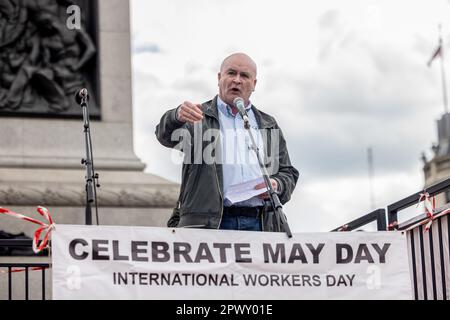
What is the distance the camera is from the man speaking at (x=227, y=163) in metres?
9.06

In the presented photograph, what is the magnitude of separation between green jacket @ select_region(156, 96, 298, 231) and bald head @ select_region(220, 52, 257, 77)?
0.29 metres

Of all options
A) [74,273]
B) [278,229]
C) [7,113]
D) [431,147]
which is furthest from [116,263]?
[431,147]

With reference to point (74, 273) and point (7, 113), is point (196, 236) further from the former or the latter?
point (7, 113)

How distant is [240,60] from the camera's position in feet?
30.8

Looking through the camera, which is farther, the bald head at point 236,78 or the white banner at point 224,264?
the bald head at point 236,78

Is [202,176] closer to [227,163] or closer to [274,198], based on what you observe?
[227,163]

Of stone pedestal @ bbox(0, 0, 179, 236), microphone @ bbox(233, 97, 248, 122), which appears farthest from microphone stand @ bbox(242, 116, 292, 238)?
stone pedestal @ bbox(0, 0, 179, 236)

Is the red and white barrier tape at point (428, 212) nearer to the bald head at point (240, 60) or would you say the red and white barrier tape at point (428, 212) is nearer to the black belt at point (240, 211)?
the black belt at point (240, 211)

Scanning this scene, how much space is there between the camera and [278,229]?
9039 mm

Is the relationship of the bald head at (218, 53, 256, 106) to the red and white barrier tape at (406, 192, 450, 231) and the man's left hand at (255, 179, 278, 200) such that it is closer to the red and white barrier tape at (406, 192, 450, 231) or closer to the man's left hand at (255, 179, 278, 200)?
the man's left hand at (255, 179, 278, 200)

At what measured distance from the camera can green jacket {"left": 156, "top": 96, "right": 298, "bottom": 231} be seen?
904 cm
